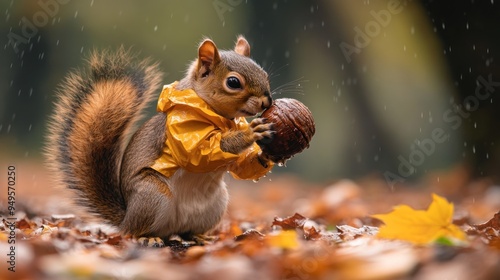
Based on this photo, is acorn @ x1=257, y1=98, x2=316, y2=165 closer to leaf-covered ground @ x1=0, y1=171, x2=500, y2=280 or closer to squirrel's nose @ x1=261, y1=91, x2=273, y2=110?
Result: squirrel's nose @ x1=261, y1=91, x2=273, y2=110

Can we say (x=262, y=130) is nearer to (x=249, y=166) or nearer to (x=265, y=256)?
(x=249, y=166)

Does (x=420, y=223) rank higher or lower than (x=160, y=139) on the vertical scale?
lower

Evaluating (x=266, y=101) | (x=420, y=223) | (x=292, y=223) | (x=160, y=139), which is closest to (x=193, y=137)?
(x=160, y=139)

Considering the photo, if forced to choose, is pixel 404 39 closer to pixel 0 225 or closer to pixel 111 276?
pixel 0 225

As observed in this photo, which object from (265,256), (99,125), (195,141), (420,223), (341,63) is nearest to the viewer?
(265,256)

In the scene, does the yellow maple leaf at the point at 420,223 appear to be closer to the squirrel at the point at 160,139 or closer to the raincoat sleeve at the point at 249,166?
the squirrel at the point at 160,139

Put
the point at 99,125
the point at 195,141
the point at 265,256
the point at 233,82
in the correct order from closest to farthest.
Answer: the point at 265,256 < the point at 195,141 < the point at 233,82 < the point at 99,125

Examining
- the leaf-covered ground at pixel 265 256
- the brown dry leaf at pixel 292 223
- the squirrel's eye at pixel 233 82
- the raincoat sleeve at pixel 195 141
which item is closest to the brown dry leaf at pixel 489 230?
the leaf-covered ground at pixel 265 256

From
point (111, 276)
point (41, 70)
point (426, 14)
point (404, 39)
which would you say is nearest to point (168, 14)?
point (41, 70)
